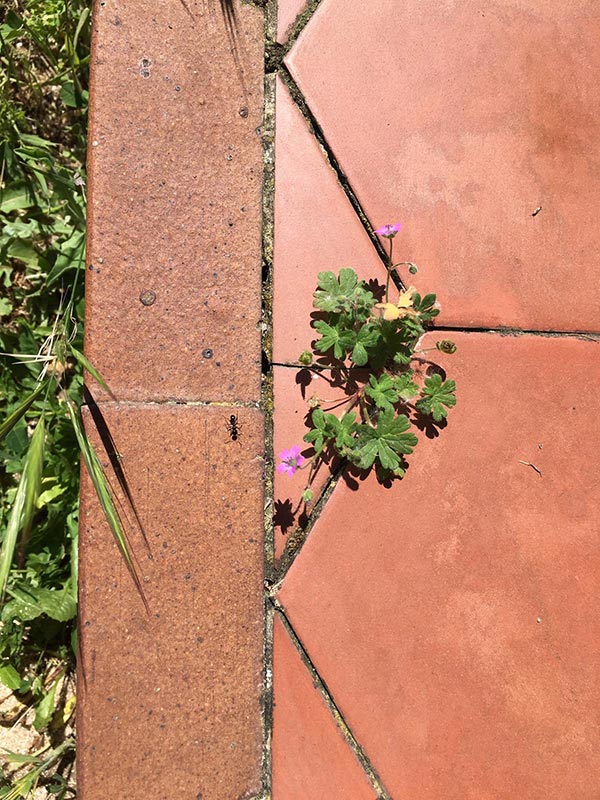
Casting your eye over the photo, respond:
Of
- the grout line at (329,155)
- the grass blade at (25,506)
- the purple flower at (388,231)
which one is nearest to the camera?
the grass blade at (25,506)

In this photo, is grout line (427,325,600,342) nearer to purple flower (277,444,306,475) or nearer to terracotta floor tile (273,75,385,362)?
terracotta floor tile (273,75,385,362)

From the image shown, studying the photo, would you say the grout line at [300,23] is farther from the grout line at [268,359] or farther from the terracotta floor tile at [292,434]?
the terracotta floor tile at [292,434]

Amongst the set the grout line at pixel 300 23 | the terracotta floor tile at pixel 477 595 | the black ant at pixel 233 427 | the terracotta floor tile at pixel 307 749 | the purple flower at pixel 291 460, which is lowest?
the terracotta floor tile at pixel 307 749

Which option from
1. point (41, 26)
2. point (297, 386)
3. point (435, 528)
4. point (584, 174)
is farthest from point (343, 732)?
point (41, 26)

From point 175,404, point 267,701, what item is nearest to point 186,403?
point 175,404

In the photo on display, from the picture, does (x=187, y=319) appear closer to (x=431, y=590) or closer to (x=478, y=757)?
(x=431, y=590)

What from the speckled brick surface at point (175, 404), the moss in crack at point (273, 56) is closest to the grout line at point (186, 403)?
the speckled brick surface at point (175, 404)

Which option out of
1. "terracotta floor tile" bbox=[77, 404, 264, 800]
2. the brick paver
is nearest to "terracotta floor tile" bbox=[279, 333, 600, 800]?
the brick paver
